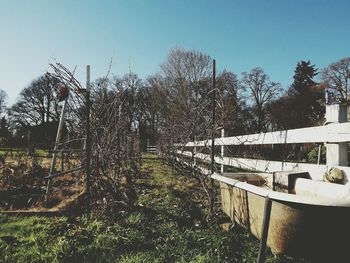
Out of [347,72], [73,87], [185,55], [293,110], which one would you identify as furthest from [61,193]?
[347,72]

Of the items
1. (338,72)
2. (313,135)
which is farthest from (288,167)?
(338,72)

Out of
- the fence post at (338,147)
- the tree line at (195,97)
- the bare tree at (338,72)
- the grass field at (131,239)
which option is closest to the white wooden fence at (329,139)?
the fence post at (338,147)

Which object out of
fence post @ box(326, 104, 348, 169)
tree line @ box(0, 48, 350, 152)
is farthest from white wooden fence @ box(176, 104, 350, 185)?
tree line @ box(0, 48, 350, 152)

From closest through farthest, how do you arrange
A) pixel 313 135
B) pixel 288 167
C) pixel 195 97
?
1. pixel 313 135
2. pixel 288 167
3. pixel 195 97

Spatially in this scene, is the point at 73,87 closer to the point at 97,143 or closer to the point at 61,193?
the point at 97,143

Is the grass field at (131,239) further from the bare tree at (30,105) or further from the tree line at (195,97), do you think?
the bare tree at (30,105)

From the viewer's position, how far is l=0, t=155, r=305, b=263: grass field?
8.45 ft

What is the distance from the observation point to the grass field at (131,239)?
2.58 metres

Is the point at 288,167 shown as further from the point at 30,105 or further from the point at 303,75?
the point at 30,105

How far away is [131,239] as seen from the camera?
299cm

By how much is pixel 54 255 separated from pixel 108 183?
80.7 inches

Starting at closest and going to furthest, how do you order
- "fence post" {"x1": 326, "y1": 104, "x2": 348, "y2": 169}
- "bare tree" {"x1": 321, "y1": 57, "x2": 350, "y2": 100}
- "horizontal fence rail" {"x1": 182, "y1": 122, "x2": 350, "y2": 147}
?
1. "horizontal fence rail" {"x1": 182, "y1": 122, "x2": 350, "y2": 147}
2. "fence post" {"x1": 326, "y1": 104, "x2": 348, "y2": 169}
3. "bare tree" {"x1": 321, "y1": 57, "x2": 350, "y2": 100}

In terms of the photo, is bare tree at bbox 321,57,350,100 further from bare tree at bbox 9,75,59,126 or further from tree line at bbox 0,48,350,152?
bare tree at bbox 9,75,59,126

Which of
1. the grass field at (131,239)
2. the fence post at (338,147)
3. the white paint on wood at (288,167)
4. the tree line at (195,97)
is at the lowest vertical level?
the grass field at (131,239)
